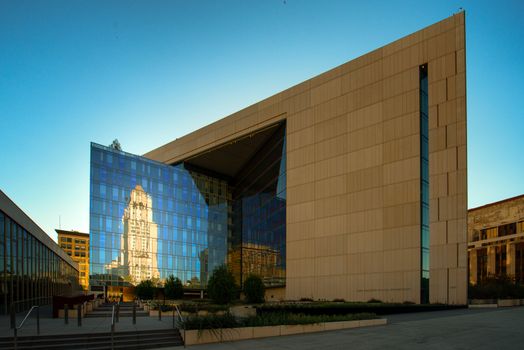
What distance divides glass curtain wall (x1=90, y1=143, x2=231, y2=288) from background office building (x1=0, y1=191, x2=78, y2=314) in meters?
9.83

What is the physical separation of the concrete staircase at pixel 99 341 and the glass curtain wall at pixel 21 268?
4153 millimetres

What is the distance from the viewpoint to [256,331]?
18.0 meters

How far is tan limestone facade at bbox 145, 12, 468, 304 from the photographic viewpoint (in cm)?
3634

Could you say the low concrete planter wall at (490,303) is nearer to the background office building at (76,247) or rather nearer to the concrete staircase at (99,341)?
the concrete staircase at (99,341)

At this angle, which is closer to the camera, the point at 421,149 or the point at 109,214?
the point at 421,149

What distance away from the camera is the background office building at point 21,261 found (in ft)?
88.6

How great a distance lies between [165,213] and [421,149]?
121 ft

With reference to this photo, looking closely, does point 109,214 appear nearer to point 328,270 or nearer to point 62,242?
point 328,270

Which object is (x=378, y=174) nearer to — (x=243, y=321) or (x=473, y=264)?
(x=243, y=321)

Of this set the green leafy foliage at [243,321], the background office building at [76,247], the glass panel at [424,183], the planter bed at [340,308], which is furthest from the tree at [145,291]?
the background office building at [76,247]

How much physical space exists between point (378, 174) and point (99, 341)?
97.6 ft

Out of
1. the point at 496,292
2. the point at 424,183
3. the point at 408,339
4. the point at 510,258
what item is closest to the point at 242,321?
the point at 408,339

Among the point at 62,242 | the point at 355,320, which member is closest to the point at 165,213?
the point at 355,320

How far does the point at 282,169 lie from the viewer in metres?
50.9
